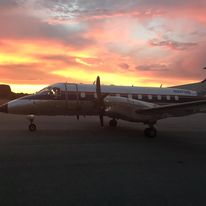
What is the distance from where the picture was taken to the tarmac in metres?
6.64

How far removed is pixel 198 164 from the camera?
33.8ft

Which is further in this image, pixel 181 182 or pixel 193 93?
pixel 193 93

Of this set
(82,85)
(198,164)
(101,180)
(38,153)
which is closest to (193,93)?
(82,85)

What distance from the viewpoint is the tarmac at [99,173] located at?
6.64 metres

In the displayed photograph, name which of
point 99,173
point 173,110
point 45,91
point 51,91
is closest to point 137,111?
point 173,110

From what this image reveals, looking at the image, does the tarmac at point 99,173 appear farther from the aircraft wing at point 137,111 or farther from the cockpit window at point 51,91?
the cockpit window at point 51,91

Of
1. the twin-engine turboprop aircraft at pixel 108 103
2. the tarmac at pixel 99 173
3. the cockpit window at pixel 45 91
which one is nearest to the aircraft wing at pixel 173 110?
the twin-engine turboprop aircraft at pixel 108 103

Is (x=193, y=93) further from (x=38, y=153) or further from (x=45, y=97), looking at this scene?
(x=38, y=153)

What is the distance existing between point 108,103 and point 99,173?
8.40 meters

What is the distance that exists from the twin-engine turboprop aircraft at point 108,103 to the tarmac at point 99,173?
2506 mm

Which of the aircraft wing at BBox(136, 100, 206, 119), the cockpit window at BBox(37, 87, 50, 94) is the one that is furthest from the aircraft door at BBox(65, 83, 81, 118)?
the aircraft wing at BBox(136, 100, 206, 119)

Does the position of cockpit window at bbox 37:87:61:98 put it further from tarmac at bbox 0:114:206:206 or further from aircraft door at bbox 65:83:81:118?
tarmac at bbox 0:114:206:206

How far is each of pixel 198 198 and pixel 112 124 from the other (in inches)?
584

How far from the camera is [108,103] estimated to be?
1686 centimetres
